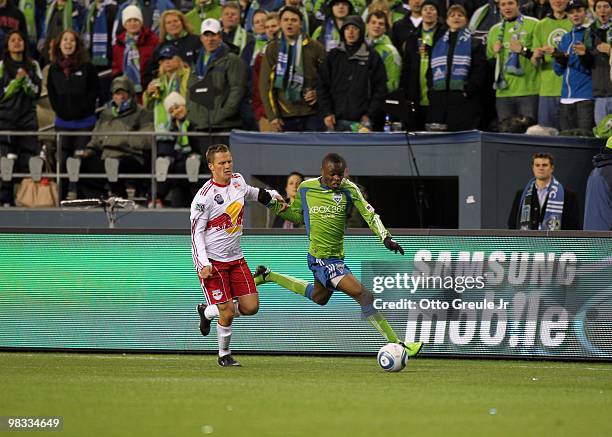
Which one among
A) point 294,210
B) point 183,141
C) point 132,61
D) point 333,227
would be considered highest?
point 132,61

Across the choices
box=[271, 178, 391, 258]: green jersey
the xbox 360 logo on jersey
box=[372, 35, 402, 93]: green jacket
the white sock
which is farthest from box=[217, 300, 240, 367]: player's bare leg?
box=[372, 35, 402, 93]: green jacket

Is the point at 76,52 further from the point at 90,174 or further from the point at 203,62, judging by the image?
the point at 203,62

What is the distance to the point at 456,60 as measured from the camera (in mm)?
18344

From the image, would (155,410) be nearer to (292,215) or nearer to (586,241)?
(292,215)

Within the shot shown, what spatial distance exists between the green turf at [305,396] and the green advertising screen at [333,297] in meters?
0.36

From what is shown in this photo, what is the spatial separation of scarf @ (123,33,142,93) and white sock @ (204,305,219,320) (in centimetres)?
831

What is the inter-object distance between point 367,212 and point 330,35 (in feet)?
22.7

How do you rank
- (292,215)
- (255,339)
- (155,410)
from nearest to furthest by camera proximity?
(155,410) → (292,215) → (255,339)

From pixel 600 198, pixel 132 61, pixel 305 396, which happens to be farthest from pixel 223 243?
pixel 132 61

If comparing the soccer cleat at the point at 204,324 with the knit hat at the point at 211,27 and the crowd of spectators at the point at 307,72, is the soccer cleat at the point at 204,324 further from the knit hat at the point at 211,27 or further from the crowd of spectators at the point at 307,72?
the knit hat at the point at 211,27

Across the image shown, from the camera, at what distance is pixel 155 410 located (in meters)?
9.91

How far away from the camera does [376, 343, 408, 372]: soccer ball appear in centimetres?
1297

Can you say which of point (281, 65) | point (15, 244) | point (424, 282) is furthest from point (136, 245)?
point (281, 65)

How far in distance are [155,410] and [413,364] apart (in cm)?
490
